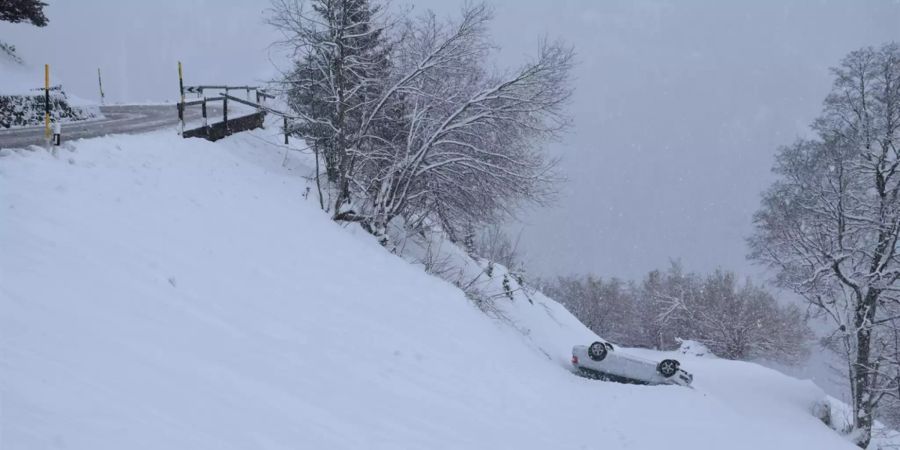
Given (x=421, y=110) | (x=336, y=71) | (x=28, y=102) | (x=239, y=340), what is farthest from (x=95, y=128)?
(x=239, y=340)

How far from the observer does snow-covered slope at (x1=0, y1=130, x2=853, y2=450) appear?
3.38 meters

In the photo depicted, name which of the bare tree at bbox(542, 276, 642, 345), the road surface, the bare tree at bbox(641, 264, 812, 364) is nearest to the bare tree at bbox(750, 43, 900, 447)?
the road surface

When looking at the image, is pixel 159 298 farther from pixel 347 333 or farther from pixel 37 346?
pixel 347 333

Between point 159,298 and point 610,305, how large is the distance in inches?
1878

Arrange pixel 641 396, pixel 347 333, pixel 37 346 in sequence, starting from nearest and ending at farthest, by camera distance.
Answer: pixel 37 346, pixel 347 333, pixel 641 396

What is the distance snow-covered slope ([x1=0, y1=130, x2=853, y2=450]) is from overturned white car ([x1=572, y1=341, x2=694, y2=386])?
3.83 feet

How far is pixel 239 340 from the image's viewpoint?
5.12 meters

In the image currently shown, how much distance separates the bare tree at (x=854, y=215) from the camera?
14.5 meters

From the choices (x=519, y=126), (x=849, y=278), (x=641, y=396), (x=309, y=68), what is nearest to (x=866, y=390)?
(x=849, y=278)

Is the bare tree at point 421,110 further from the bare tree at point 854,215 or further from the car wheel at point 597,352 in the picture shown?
the bare tree at point 854,215

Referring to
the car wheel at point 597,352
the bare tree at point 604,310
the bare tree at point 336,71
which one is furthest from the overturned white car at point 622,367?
the bare tree at point 604,310

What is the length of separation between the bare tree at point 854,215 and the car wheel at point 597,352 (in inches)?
249

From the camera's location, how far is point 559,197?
50.0 ft

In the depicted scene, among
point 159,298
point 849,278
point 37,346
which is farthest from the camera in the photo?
point 849,278
